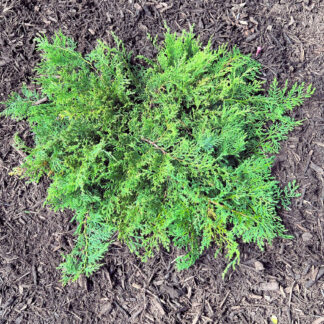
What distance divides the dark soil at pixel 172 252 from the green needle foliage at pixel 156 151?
1.07 ft

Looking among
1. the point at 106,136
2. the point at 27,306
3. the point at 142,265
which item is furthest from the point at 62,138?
the point at 27,306

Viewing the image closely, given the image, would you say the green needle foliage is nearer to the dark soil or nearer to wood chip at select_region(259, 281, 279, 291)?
the dark soil

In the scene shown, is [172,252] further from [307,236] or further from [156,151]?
[307,236]

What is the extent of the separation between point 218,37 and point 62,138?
1966 mm

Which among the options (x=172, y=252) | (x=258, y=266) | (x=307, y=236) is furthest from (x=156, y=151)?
(x=307, y=236)

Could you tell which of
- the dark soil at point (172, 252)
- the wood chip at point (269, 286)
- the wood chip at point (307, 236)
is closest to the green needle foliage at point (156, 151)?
the dark soil at point (172, 252)

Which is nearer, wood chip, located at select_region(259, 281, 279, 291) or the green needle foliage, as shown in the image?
the green needle foliage

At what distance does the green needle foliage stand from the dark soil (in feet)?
1.07

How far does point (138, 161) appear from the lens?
242cm

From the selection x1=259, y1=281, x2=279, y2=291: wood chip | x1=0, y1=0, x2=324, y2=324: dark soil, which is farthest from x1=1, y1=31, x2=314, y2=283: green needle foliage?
x1=259, y1=281, x2=279, y2=291: wood chip

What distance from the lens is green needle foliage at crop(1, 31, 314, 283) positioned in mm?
2340

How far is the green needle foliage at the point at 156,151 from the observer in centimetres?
234

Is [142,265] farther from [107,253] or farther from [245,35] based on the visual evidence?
[245,35]

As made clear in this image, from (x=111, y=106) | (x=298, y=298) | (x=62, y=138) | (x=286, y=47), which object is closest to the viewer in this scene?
(x=62, y=138)
